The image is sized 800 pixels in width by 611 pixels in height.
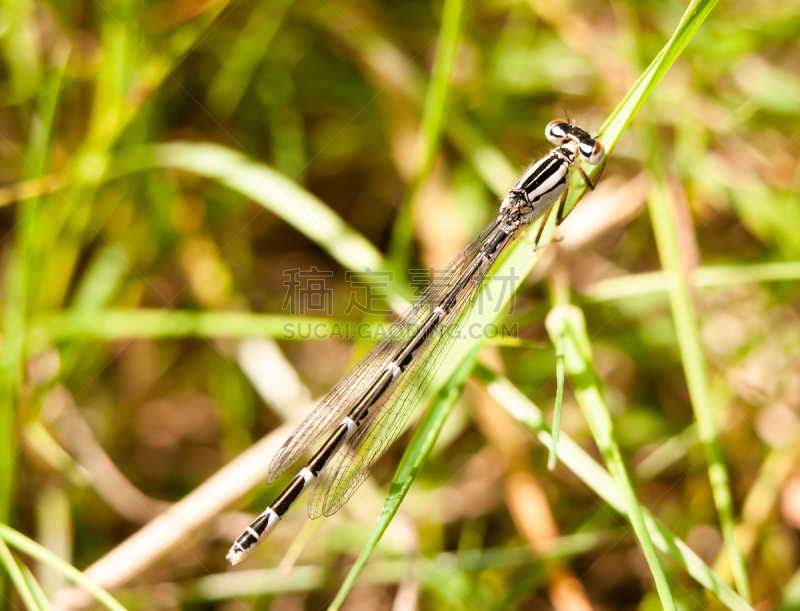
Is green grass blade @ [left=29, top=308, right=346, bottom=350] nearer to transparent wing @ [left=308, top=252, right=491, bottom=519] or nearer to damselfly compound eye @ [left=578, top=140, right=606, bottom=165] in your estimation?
transparent wing @ [left=308, top=252, right=491, bottom=519]

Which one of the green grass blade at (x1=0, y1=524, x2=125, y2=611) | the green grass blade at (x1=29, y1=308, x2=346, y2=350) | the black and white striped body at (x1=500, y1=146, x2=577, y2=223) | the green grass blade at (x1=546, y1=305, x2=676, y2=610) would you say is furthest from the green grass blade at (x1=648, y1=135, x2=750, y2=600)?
the green grass blade at (x1=0, y1=524, x2=125, y2=611)

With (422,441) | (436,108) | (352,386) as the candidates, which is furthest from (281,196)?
(422,441)

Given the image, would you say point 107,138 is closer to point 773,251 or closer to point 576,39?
point 576,39

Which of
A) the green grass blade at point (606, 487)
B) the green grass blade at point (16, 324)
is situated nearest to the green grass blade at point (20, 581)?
the green grass blade at point (16, 324)

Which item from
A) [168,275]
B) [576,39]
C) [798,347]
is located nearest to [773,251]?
[798,347]

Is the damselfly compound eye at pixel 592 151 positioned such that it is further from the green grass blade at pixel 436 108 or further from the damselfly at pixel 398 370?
the green grass blade at pixel 436 108

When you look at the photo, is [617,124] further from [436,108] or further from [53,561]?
[53,561]
